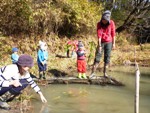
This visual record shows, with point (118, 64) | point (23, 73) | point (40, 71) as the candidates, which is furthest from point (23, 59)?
point (118, 64)

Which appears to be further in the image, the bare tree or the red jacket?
the bare tree

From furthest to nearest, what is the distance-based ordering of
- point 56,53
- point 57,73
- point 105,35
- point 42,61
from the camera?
point 56,53, point 57,73, point 42,61, point 105,35

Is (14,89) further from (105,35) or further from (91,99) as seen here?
(105,35)

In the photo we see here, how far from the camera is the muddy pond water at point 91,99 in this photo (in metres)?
7.08

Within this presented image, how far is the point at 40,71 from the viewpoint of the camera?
10.3 metres

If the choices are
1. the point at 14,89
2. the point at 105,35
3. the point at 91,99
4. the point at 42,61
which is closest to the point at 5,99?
the point at 14,89

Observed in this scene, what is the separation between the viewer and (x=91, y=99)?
809cm

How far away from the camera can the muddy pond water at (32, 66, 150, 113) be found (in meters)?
7.08

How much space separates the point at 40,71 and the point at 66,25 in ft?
21.0

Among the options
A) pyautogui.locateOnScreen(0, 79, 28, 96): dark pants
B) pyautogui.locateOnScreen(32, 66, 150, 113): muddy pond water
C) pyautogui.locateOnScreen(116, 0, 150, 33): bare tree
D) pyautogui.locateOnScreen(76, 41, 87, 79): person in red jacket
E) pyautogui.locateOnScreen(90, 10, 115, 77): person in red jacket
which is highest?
pyautogui.locateOnScreen(116, 0, 150, 33): bare tree

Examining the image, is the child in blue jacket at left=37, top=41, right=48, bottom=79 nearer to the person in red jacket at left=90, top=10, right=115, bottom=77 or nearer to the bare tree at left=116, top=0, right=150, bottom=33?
the person in red jacket at left=90, top=10, right=115, bottom=77

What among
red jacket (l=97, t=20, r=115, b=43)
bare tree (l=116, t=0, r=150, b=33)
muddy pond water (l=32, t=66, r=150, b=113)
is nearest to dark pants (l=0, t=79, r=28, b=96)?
muddy pond water (l=32, t=66, r=150, b=113)

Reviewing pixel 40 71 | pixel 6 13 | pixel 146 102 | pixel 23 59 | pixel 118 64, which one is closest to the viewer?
pixel 23 59

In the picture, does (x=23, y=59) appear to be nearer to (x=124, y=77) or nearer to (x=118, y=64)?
(x=124, y=77)
